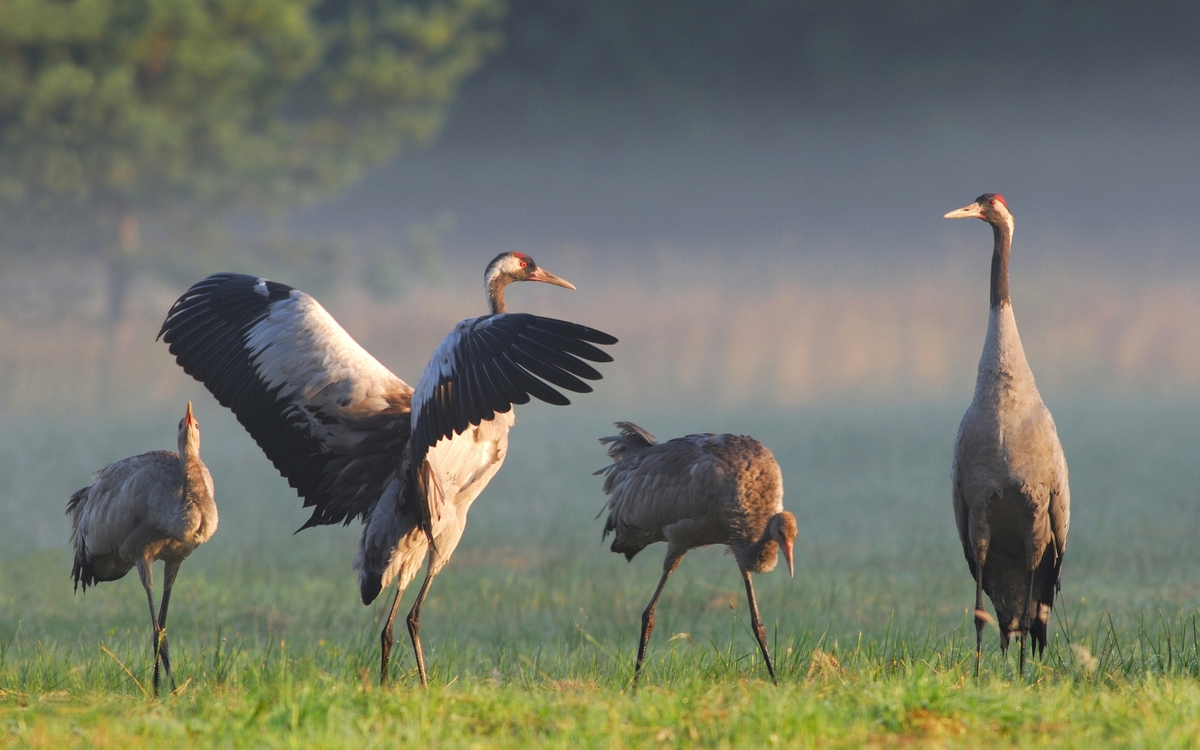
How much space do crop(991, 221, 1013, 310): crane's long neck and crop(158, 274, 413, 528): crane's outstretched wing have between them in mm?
2854

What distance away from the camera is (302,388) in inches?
236

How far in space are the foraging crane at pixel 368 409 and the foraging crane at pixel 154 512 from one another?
19.5 inches

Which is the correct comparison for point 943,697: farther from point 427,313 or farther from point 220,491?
point 427,313

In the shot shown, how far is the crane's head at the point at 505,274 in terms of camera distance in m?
6.57

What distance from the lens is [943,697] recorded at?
175 inches

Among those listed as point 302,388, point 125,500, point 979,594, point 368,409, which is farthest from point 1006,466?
point 125,500

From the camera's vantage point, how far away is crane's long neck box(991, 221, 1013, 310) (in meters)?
5.87

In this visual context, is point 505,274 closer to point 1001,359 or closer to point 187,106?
point 1001,359

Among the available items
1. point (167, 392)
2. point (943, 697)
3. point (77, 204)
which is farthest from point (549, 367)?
point (167, 392)

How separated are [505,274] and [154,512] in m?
2.18

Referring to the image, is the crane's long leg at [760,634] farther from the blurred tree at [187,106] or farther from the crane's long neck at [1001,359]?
the blurred tree at [187,106]

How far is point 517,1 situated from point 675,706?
110 feet

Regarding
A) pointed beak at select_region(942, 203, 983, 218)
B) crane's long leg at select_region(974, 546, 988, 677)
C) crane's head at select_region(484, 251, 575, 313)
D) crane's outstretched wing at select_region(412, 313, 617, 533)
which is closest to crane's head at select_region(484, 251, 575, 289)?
crane's head at select_region(484, 251, 575, 313)

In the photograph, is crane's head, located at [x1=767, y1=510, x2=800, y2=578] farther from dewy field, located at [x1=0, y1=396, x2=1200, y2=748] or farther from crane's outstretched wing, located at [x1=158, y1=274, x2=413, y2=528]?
Answer: crane's outstretched wing, located at [x1=158, y1=274, x2=413, y2=528]
